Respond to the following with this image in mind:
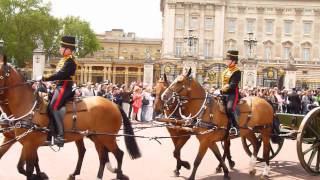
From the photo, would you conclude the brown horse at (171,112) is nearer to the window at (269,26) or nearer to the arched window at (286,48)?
the window at (269,26)

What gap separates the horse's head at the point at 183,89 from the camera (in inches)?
340

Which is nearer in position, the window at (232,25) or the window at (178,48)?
the window at (178,48)

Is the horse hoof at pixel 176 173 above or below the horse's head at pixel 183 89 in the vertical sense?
below

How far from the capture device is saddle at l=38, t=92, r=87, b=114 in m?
7.64

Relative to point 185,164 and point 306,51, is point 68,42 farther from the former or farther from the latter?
point 306,51

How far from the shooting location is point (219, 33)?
68938 millimetres

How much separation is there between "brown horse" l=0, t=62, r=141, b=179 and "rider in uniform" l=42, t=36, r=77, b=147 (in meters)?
0.17

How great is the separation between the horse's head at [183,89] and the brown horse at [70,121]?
898mm

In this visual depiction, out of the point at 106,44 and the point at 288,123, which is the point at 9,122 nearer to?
the point at 288,123

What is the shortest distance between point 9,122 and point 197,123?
10.4 ft

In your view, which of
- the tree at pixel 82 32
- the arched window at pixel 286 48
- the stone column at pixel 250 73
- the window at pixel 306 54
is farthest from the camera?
the tree at pixel 82 32

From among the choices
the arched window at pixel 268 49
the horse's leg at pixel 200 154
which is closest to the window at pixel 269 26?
the arched window at pixel 268 49

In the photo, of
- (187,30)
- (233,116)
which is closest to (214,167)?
(233,116)

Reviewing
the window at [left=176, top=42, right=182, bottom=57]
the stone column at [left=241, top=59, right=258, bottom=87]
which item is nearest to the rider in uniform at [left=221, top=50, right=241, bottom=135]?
the stone column at [left=241, top=59, right=258, bottom=87]
